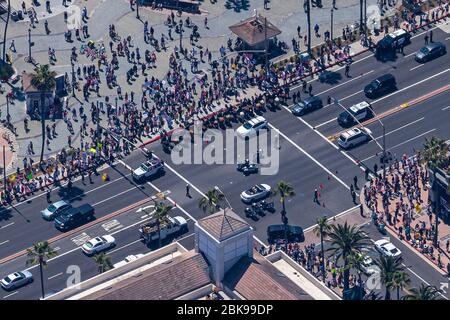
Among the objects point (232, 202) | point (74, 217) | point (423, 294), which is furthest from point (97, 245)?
point (423, 294)

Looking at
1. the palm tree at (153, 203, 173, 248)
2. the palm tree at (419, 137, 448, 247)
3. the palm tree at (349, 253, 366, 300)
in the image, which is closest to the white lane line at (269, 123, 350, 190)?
the palm tree at (419, 137, 448, 247)

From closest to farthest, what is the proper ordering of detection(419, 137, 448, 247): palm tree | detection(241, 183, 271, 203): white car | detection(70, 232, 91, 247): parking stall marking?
1. detection(419, 137, 448, 247): palm tree
2. detection(70, 232, 91, 247): parking stall marking
3. detection(241, 183, 271, 203): white car

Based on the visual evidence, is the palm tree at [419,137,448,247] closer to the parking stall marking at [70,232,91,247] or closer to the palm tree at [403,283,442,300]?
the palm tree at [403,283,442,300]

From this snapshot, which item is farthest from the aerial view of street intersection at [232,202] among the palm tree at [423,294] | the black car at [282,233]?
the palm tree at [423,294]

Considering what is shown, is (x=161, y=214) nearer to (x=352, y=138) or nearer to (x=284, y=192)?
(x=284, y=192)
